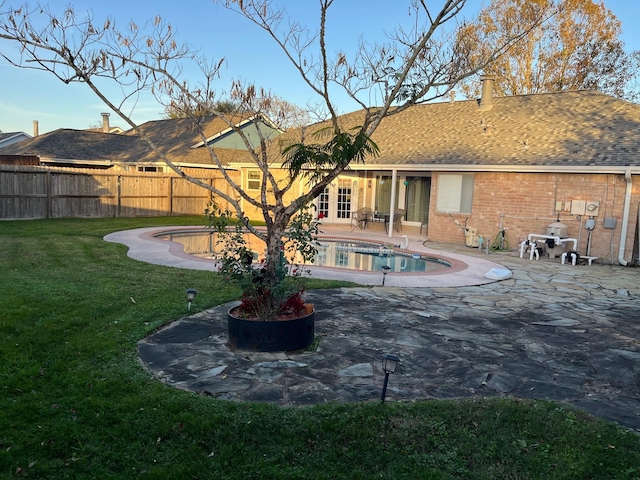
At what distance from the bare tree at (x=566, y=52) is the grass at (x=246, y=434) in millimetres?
23026

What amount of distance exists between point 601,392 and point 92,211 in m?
18.6

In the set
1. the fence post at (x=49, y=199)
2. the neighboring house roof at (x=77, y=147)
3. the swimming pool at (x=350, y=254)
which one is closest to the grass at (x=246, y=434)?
the swimming pool at (x=350, y=254)

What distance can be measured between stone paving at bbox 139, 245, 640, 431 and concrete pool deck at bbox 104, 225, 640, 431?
0.04 ft

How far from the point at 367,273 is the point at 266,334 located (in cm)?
502

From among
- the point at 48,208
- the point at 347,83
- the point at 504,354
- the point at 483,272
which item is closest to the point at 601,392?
the point at 504,354

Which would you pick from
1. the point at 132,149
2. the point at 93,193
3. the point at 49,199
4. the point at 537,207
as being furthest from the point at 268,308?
the point at 132,149

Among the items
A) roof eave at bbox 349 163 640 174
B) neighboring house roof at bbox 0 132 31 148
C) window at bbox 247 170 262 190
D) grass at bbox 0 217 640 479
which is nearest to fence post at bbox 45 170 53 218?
window at bbox 247 170 262 190

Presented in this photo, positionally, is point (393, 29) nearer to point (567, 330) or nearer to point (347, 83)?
point (347, 83)

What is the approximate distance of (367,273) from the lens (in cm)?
979

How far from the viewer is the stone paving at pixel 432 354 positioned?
4195mm

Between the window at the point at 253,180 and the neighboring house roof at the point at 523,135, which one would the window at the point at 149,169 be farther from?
the neighboring house roof at the point at 523,135

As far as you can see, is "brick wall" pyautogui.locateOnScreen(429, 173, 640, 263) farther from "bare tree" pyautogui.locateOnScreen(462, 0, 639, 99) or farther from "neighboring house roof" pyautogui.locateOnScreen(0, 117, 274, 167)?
"neighboring house roof" pyautogui.locateOnScreen(0, 117, 274, 167)

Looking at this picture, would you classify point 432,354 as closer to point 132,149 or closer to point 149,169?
point 149,169

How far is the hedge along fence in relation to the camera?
16.6 m
